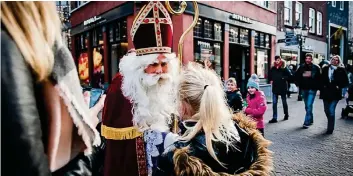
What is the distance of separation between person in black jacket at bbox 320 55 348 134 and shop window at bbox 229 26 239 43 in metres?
7.06

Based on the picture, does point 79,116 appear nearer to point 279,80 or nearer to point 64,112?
point 64,112

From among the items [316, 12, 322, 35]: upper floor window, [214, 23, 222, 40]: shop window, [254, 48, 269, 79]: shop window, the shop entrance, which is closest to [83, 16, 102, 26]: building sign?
[214, 23, 222, 40]: shop window

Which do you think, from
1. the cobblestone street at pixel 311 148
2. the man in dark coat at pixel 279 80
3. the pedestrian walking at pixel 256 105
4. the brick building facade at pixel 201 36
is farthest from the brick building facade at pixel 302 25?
the pedestrian walking at pixel 256 105

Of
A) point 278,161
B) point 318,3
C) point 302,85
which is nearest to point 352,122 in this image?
point 302,85

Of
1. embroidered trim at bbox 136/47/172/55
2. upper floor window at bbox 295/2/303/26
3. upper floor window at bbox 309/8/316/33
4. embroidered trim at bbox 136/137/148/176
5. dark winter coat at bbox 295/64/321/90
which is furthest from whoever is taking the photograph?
upper floor window at bbox 309/8/316/33

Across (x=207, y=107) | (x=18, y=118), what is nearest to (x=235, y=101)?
(x=207, y=107)

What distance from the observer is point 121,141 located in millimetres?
2361

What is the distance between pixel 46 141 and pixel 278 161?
4.70 m

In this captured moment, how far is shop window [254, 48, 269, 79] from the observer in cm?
1628

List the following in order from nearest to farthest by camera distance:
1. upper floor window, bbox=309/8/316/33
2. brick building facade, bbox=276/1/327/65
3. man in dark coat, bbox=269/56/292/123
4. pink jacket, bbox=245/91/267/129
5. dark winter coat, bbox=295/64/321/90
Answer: pink jacket, bbox=245/91/267/129
dark winter coat, bbox=295/64/321/90
man in dark coat, bbox=269/56/292/123
brick building facade, bbox=276/1/327/65
upper floor window, bbox=309/8/316/33

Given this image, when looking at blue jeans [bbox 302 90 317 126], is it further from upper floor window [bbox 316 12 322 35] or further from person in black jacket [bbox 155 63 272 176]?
upper floor window [bbox 316 12 322 35]

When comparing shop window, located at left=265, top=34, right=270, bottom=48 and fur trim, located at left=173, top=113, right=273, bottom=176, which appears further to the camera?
shop window, located at left=265, top=34, right=270, bottom=48

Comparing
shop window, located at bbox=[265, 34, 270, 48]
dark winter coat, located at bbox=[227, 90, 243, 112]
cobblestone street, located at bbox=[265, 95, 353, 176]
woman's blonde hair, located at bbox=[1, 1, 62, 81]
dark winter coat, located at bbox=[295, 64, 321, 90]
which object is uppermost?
shop window, located at bbox=[265, 34, 270, 48]

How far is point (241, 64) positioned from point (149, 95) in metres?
13.5
